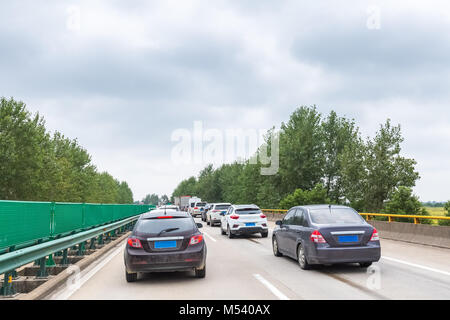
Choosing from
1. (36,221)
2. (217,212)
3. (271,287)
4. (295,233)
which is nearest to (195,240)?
(271,287)

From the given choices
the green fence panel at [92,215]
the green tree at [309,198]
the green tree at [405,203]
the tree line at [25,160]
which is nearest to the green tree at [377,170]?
the green tree at [309,198]

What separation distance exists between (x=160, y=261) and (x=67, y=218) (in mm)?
5357

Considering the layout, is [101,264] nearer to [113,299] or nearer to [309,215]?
[113,299]

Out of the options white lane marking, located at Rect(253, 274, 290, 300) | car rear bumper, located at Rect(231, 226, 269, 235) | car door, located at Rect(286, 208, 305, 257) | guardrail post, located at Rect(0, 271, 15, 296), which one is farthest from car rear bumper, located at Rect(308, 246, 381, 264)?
car rear bumper, located at Rect(231, 226, 269, 235)

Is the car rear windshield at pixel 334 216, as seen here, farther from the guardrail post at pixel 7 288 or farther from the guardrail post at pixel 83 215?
the guardrail post at pixel 83 215

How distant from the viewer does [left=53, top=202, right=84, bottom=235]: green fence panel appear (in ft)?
37.9

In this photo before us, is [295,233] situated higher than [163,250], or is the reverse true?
[295,233]

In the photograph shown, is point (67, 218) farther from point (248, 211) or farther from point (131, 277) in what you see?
point (248, 211)

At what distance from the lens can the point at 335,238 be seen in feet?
30.5

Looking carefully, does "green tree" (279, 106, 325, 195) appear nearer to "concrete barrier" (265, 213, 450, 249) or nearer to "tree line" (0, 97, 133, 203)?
"tree line" (0, 97, 133, 203)

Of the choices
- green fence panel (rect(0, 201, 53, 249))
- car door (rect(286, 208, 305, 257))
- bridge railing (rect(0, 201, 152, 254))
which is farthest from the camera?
car door (rect(286, 208, 305, 257))

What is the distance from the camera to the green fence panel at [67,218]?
11.6 metres

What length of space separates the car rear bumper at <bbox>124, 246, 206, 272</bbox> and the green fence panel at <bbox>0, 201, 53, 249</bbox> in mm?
2174
